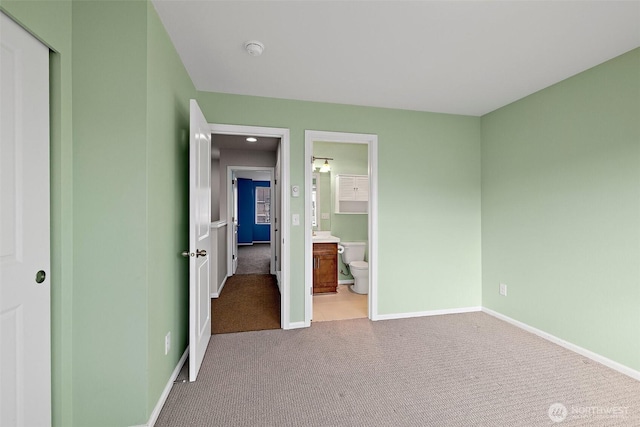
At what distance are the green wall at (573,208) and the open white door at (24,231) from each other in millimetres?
3554

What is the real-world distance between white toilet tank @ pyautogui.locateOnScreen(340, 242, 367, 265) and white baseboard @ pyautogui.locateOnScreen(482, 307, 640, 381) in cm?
188

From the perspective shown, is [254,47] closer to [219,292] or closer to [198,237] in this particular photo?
[198,237]

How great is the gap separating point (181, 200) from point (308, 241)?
1.26 meters

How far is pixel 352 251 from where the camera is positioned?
173 inches

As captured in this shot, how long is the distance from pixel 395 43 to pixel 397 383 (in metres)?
2.34

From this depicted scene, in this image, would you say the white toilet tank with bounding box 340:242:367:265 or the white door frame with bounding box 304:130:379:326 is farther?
the white toilet tank with bounding box 340:242:367:265

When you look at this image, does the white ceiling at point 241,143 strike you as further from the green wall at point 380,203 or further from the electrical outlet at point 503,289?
the electrical outlet at point 503,289

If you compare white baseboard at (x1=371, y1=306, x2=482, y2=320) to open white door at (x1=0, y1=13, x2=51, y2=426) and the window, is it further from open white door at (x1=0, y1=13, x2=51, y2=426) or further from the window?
the window

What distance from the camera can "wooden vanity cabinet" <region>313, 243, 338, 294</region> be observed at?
13.3ft

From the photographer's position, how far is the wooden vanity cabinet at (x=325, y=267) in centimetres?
405

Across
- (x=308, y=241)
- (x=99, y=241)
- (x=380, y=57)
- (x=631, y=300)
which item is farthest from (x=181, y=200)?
(x=631, y=300)

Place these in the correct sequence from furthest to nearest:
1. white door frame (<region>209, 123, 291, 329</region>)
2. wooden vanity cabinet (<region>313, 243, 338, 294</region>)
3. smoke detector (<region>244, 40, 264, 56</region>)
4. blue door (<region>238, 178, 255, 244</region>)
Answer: blue door (<region>238, 178, 255, 244</region>)
wooden vanity cabinet (<region>313, 243, 338, 294</region>)
white door frame (<region>209, 123, 291, 329</region>)
smoke detector (<region>244, 40, 264, 56</region>)

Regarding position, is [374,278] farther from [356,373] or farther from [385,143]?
[385,143]

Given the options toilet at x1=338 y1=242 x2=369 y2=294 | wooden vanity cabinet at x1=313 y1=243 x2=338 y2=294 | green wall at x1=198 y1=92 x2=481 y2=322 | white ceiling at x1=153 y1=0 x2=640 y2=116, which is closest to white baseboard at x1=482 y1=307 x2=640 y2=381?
green wall at x1=198 y1=92 x2=481 y2=322
